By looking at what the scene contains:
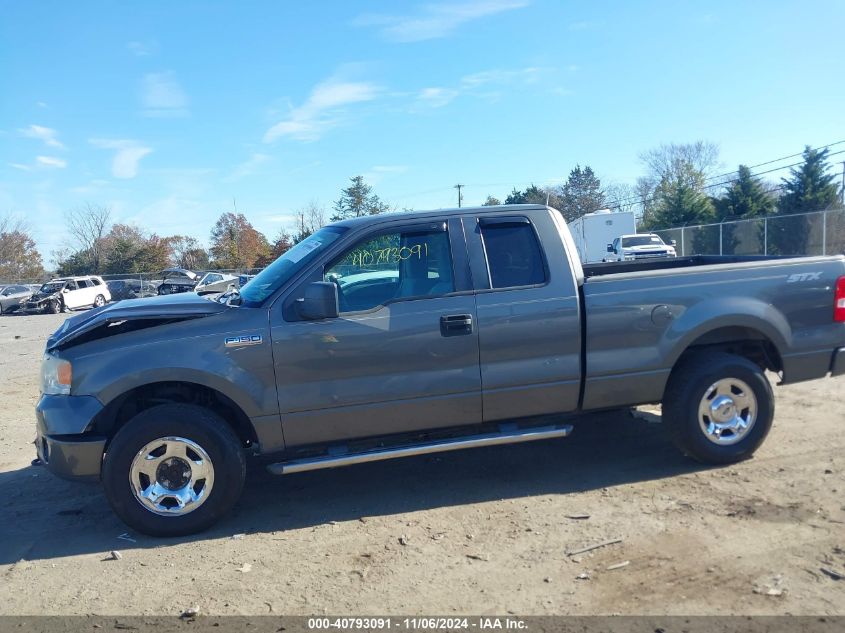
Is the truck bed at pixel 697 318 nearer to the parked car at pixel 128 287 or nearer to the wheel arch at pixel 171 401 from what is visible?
the wheel arch at pixel 171 401

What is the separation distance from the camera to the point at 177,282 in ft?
127

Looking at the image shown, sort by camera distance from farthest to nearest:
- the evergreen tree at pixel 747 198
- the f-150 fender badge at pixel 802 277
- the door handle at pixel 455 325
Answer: the evergreen tree at pixel 747 198 < the f-150 fender badge at pixel 802 277 < the door handle at pixel 455 325

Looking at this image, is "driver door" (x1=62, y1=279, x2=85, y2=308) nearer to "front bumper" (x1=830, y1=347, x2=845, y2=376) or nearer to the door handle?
the door handle

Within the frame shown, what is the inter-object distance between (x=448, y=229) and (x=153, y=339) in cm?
216

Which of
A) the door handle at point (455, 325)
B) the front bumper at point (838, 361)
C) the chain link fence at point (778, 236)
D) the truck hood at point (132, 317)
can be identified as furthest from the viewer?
the chain link fence at point (778, 236)

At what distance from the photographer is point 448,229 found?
4.89m

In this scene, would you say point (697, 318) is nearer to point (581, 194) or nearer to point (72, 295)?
point (72, 295)

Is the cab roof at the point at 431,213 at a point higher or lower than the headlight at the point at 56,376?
higher

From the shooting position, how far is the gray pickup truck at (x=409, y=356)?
14.2 feet

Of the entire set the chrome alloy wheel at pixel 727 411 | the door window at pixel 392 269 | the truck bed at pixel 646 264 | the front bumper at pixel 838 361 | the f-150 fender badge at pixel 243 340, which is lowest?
the chrome alloy wheel at pixel 727 411

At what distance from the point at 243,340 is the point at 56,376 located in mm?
1232

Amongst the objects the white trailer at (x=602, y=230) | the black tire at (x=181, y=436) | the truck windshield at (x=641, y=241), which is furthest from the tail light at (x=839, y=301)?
the white trailer at (x=602, y=230)

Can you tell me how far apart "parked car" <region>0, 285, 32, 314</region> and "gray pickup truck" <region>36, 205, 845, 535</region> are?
3348cm

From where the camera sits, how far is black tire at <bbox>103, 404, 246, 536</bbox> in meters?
4.25
